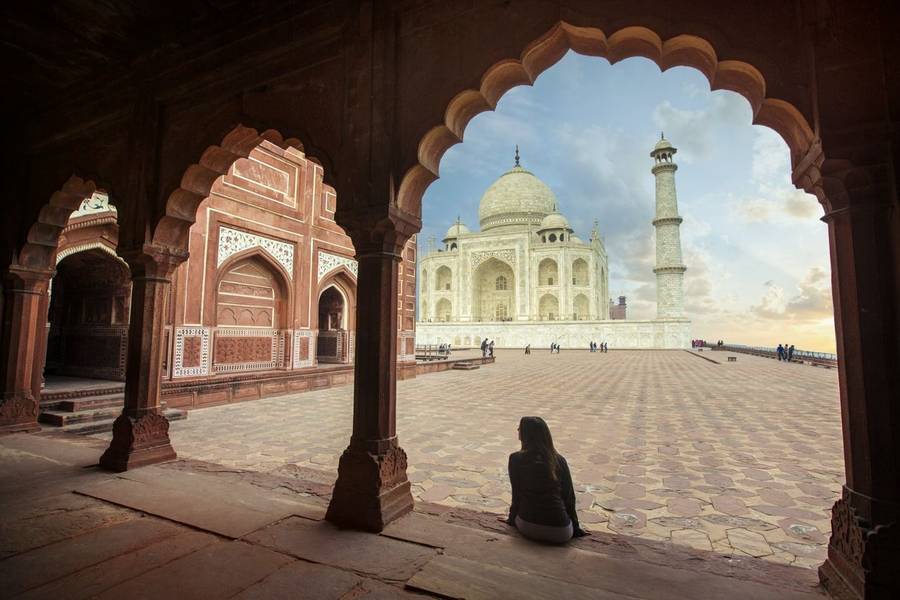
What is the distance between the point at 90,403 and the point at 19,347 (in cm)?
171

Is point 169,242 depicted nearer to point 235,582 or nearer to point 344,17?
point 344,17

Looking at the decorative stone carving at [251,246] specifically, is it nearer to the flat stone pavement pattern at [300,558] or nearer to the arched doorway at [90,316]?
the arched doorway at [90,316]

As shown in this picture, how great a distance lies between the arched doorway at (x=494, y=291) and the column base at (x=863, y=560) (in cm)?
3942

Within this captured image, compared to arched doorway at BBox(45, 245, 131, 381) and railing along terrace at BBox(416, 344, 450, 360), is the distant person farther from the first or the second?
railing along terrace at BBox(416, 344, 450, 360)

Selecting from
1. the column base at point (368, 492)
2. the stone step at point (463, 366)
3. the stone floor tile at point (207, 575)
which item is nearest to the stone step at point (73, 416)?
the stone floor tile at point (207, 575)

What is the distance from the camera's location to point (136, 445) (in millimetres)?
3953

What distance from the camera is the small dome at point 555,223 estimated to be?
40656 mm

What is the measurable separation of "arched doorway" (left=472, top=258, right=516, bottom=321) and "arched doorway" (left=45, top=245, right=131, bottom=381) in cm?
3298

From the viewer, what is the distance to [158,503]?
3.09 meters

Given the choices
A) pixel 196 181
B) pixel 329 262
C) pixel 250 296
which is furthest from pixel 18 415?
pixel 329 262

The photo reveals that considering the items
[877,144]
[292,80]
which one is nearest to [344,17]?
[292,80]

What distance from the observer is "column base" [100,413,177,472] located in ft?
12.8

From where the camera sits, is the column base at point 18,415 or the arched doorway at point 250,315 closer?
the column base at point 18,415

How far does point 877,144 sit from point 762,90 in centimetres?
58
